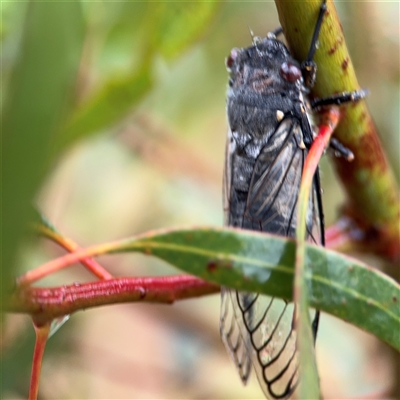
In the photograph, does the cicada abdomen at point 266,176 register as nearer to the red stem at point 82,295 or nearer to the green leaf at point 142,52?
the green leaf at point 142,52

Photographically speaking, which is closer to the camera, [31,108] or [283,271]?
[31,108]

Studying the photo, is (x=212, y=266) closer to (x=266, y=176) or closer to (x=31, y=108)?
(x=31, y=108)

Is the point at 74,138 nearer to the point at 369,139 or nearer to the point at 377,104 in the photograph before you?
the point at 369,139

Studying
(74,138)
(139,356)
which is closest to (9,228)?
(74,138)

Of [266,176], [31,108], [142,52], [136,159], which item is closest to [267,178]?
[266,176]

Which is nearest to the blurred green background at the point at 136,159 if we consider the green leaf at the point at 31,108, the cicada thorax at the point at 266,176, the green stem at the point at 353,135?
the green leaf at the point at 31,108
